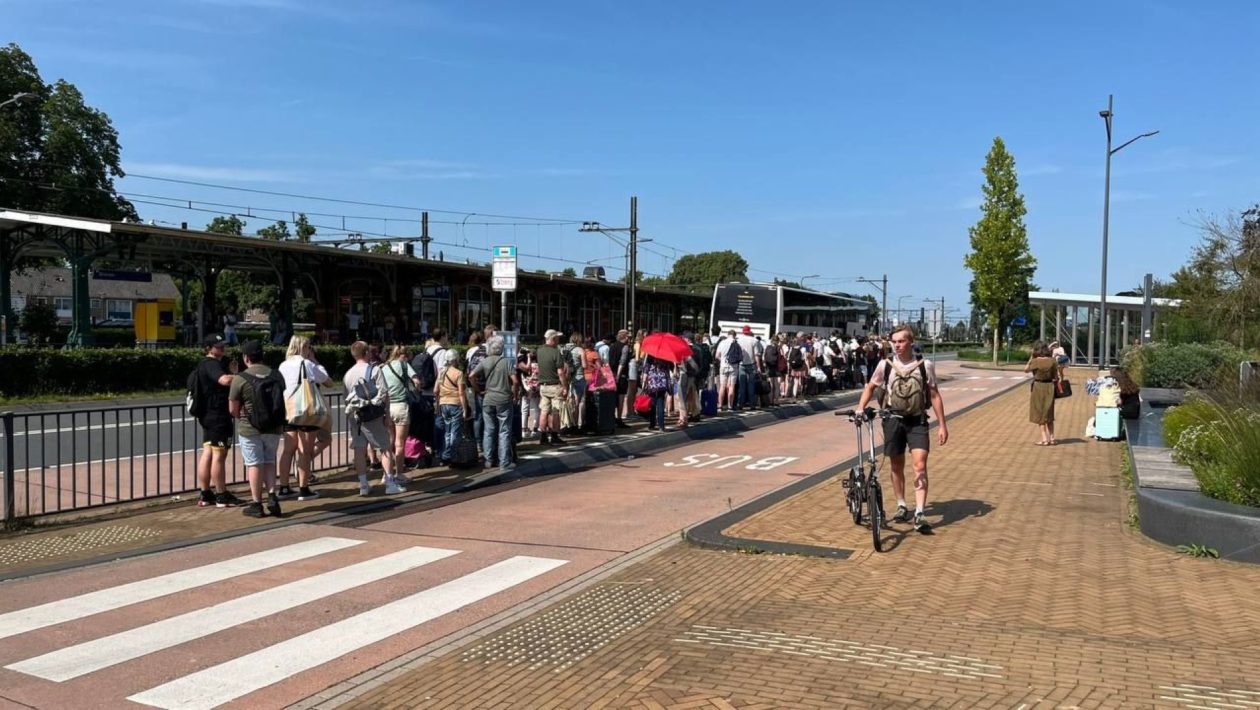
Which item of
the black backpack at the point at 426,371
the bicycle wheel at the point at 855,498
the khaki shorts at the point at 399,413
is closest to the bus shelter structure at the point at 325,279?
the black backpack at the point at 426,371

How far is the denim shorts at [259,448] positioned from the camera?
28.9ft

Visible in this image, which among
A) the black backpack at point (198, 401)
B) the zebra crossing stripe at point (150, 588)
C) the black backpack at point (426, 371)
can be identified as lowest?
the zebra crossing stripe at point (150, 588)

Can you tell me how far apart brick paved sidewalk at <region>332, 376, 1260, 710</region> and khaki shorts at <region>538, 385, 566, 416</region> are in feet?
19.4

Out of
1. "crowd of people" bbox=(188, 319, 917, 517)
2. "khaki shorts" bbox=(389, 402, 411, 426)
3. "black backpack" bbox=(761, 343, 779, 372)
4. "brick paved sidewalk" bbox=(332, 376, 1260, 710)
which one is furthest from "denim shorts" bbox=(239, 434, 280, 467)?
"black backpack" bbox=(761, 343, 779, 372)

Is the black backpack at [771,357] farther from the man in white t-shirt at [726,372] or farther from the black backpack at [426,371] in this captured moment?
the black backpack at [426,371]

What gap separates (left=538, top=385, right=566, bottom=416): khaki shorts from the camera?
14078 millimetres

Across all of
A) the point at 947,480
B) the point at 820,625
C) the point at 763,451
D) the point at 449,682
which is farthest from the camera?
the point at 763,451

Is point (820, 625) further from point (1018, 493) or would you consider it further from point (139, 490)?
point (139, 490)

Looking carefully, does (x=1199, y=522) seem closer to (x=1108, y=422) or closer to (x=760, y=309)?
(x=1108, y=422)

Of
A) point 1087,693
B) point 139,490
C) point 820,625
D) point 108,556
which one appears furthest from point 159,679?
point 139,490

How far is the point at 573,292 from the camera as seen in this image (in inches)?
2067

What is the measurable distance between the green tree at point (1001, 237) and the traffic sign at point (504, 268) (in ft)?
134

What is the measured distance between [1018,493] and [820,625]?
5.69 meters

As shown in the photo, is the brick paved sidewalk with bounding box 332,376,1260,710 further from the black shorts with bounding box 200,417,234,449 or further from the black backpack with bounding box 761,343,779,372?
the black backpack with bounding box 761,343,779,372
